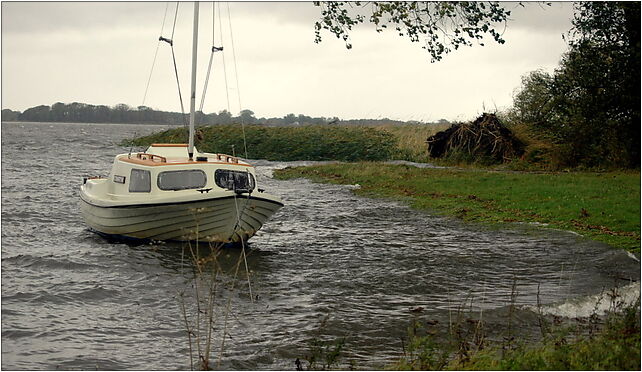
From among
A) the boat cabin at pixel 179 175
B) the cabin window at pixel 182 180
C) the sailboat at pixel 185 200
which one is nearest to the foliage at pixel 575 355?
the sailboat at pixel 185 200

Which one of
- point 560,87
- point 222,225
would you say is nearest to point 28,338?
point 222,225

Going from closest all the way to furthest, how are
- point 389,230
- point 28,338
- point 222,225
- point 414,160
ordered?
point 28,338
point 222,225
point 389,230
point 414,160

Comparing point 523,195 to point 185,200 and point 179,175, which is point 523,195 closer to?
point 179,175

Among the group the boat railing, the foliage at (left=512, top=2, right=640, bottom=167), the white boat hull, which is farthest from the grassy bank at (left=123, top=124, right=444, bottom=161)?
the white boat hull

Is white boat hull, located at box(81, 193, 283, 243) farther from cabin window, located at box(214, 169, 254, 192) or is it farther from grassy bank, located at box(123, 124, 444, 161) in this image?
grassy bank, located at box(123, 124, 444, 161)

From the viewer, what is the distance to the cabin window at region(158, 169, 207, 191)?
18938 millimetres

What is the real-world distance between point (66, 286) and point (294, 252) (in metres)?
5.68

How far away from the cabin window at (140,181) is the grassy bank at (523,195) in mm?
9583

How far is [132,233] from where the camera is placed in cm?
1950

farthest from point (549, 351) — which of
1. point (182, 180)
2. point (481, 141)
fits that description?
point (481, 141)

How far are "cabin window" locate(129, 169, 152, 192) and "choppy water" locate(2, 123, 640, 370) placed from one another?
4.75 feet

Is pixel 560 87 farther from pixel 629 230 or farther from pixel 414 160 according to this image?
pixel 414 160

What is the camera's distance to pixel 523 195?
85.3 feet

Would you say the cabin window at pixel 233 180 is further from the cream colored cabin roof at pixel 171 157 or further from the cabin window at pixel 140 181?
the cabin window at pixel 140 181
